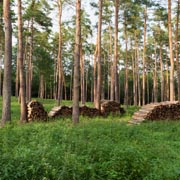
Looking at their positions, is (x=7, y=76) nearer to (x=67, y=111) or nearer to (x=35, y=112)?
(x=35, y=112)

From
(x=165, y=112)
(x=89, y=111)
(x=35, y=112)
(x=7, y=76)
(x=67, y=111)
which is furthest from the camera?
(x=89, y=111)

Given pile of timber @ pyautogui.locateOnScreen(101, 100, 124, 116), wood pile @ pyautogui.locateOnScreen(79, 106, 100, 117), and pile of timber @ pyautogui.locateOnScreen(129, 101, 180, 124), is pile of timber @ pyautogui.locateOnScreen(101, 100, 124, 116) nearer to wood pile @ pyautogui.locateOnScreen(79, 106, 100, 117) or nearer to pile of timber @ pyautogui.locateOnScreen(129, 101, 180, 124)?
wood pile @ pyautogui.locateOnScreen(79, 106, 100, 117)

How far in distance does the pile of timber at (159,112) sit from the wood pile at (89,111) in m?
3.06

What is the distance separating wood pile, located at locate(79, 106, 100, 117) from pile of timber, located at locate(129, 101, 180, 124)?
3.06m

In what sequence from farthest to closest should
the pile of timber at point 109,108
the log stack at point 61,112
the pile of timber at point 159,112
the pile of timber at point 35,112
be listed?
the pile of timber at point 109,108
the log stack at point 61,112
the pile of timber at point 35,112
the pile of timber at point 159,112

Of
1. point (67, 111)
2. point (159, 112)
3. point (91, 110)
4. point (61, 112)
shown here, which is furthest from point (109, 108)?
point (159, 112)

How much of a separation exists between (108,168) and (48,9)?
24638 millimetres

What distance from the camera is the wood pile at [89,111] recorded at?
1769cm

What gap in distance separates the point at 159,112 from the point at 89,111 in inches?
175

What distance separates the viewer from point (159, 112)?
15594 mm

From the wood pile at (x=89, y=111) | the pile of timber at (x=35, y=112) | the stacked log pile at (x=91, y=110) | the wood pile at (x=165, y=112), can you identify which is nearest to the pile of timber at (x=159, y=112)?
the wood pile at (x=165, y=112)

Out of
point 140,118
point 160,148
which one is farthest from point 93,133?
point 140,118

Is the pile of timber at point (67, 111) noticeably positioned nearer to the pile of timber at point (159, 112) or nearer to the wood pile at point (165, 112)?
the pile of timber at point (159, 112)

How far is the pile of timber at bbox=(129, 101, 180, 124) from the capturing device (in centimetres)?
1518
